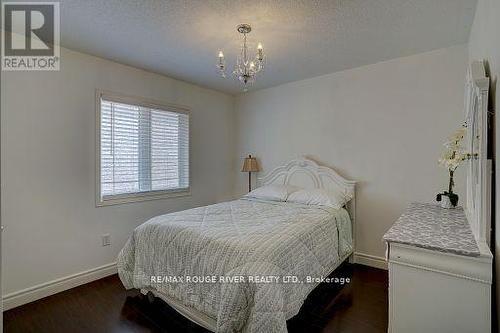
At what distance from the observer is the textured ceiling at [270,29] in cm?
209

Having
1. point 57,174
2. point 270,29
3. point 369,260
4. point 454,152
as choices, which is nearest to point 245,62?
point 270,29

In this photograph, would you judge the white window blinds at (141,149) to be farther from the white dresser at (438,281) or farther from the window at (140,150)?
the white dresser at (438,281)

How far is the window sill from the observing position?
315 cm

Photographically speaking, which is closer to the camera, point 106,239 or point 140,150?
point 106,239

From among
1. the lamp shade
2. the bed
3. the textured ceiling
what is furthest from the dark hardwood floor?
the textured ceiling

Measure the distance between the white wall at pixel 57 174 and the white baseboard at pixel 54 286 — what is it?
1.9 inches

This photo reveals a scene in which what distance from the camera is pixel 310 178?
3752mm

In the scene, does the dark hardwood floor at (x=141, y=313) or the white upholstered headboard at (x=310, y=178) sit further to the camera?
the white upholstered headboard at (x=310, y=178)

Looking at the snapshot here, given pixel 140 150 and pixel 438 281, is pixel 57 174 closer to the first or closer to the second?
pixel 140 150

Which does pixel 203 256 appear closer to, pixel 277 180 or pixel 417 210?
pixel 417 210

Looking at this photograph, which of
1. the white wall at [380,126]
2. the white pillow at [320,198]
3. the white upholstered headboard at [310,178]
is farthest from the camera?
the white upholstered headboard at [310,178]

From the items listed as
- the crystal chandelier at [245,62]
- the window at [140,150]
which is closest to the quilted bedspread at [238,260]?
the window at [140,150]

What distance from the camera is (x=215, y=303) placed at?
74.4 inches

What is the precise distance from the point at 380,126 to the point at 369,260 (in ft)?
5.31
